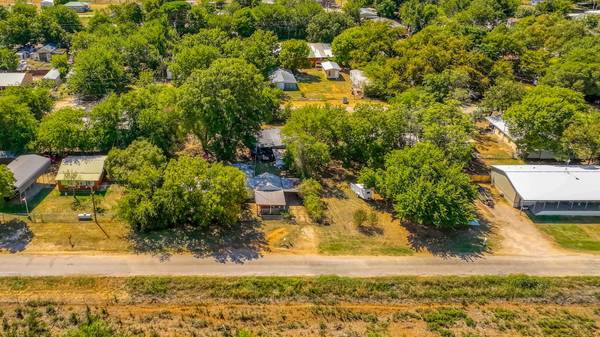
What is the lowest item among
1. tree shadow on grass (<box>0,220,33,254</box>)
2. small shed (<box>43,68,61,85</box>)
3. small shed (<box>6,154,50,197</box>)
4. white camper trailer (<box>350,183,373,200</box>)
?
small shed (<box>43,68,61,85</box>)

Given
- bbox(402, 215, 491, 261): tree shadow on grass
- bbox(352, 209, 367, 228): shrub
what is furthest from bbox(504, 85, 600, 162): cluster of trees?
bbox(352, 209, 367, 228): shrub

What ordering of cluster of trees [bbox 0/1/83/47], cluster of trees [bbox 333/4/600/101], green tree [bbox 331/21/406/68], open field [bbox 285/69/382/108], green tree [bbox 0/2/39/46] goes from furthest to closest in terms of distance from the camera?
cluster of trees [bbox 0/1/83/47] < green tree [bbox 0/2/39/46] < green tree [bbox 331/21/406/68] < open field [bbox 285/69/382/108] < cluster of trees [bbox 333/4/600/101]

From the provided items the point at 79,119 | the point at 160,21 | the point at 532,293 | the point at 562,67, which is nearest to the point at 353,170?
the point at 532,293

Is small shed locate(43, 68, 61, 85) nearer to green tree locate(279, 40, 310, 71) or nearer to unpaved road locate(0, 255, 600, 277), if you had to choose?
green tree locate(279, 40, 310, 71)

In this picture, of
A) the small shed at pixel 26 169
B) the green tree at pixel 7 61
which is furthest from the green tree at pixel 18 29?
the small shed at pixel 26 169

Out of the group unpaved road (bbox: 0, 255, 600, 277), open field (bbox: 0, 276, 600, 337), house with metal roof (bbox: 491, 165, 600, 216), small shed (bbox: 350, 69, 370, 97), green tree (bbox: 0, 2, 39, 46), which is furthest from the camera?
green tree (bbox: 0, 2, 39, 46)

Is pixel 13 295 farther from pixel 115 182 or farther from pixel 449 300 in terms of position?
pixel 449 300

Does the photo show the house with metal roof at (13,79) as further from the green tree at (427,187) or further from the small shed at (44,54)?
the green tree at (427,187)
